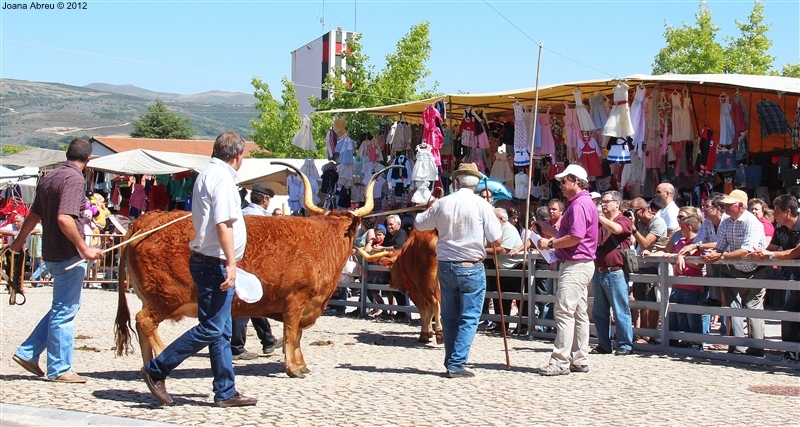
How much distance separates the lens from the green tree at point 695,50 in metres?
37.1

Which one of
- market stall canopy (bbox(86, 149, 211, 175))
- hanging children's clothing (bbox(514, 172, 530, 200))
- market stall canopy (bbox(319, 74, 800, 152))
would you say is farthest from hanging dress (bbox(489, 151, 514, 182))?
market stall canopy (bbox(86, 149, 211, 175))

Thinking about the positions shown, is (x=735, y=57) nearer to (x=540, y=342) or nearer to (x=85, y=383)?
(x=540, y=342)

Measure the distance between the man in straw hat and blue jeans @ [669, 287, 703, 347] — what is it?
3.25 meters

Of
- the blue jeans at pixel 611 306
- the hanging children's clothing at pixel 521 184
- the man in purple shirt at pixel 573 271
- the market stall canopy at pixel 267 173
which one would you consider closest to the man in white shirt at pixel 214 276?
the man in purple shirt at pixel 573 271

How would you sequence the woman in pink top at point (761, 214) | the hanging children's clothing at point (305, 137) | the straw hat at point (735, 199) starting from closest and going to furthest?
1. the straw hat at point (735, 199)
2. the woman in pink top at point (761, 214)
3. the hanging children's clothing at point (305, 137)

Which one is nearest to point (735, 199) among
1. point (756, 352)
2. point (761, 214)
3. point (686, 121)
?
point (761, 214)

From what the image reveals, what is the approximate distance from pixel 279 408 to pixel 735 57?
3535 centimetres

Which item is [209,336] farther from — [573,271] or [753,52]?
[753,52]

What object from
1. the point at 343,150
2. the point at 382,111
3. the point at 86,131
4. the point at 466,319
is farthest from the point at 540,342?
the point at 86,131

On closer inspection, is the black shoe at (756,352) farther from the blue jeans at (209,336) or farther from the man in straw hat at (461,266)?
the blue jeans at (209,336)

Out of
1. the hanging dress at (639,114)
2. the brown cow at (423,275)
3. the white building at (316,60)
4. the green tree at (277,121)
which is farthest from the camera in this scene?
the white building at (316,60)

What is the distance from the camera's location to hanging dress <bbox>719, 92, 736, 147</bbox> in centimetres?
1448

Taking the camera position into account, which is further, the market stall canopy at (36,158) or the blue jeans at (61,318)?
the market stall canopy at (36,158)

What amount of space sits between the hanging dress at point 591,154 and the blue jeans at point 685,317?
13.7 ft
